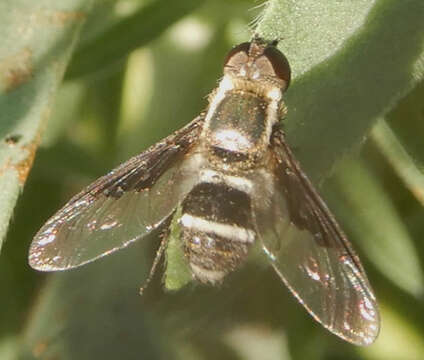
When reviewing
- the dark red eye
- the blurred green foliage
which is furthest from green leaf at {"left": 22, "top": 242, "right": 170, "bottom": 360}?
the dark red eye

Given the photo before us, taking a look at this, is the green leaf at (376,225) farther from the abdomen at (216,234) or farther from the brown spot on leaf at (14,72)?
the brown spot on leaf at (14,72)

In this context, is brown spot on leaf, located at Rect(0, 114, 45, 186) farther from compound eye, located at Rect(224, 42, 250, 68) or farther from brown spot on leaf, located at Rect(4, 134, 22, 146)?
compound eye, located at Rect(224, 42, 250, 68)

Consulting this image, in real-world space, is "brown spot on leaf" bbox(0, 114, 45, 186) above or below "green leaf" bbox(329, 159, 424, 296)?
above

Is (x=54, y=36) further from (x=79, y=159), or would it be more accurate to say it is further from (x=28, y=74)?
(x=79, y=159)

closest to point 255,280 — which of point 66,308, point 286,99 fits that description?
point 66,308

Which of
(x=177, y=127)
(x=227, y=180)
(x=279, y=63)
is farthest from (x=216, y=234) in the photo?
(x=177, y=127)
